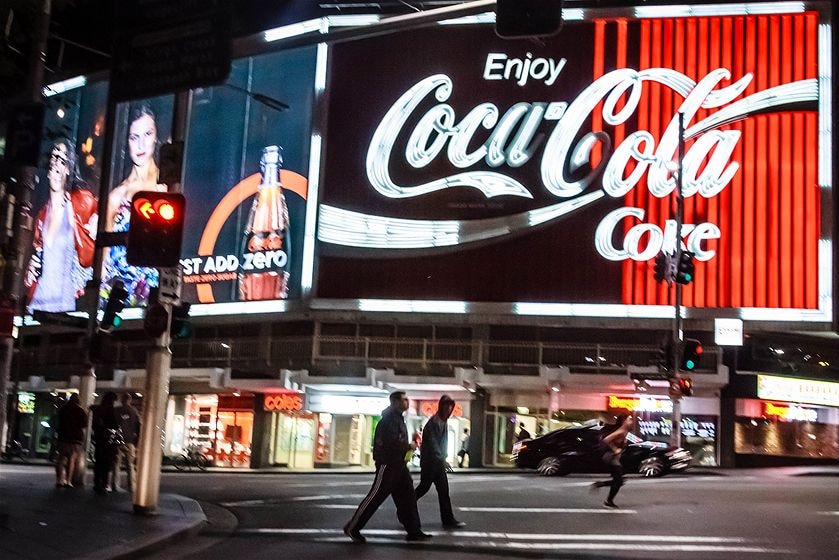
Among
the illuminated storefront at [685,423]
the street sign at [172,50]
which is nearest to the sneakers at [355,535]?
the street sign at [172,50]

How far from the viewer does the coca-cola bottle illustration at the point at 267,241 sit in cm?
3678

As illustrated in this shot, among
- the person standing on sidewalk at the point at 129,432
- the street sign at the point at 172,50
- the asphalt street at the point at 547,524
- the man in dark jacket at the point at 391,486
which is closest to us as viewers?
the asphalt street at the point at 547,524

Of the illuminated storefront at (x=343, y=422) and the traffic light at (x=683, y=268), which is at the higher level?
the traffic light at (x=683, y=268)

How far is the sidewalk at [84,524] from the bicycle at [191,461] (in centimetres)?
1713

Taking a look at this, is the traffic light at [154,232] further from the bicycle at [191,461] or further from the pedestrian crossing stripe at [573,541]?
the bicycle at [191,461]

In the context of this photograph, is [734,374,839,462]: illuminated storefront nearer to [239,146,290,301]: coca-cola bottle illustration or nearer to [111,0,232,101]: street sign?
[239,146,290,301]: coca-cola bottle illustration

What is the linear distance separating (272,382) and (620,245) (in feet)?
42.7

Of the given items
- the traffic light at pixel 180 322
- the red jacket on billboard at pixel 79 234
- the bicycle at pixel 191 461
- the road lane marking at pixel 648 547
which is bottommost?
the bicycle at pixel 191 461

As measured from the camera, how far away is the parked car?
25.0 m

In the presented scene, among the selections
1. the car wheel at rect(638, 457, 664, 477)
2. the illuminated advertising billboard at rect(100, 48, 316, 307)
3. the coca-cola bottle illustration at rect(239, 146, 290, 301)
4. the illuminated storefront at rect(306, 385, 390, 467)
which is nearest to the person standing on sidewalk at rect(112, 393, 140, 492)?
the car wheel at rect(638, 457, 664, 477)

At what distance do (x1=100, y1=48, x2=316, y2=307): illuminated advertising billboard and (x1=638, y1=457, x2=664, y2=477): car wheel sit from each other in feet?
51.2

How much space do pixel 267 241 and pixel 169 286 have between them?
2394cm

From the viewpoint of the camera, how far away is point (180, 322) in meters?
13.5

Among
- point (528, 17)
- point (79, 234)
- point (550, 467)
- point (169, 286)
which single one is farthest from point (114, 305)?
point (79, 234)
